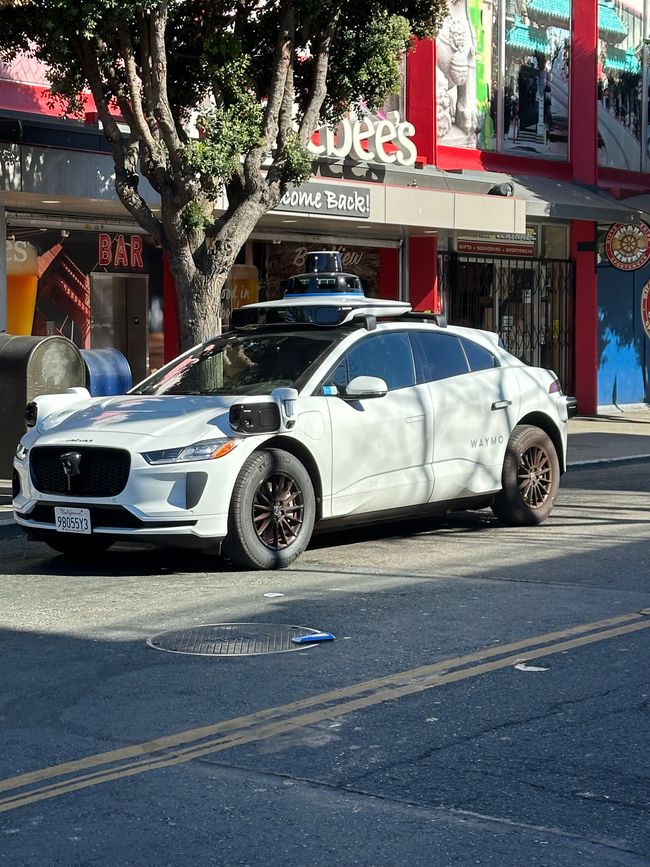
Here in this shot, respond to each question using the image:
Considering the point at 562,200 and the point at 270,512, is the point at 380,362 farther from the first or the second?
the point at 562,200

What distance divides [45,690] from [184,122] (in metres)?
11.0

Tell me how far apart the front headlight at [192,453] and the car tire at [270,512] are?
0.73 feet

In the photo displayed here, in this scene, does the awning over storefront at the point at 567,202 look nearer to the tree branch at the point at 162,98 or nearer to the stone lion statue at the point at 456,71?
the stone lion statue at the point at 456,71

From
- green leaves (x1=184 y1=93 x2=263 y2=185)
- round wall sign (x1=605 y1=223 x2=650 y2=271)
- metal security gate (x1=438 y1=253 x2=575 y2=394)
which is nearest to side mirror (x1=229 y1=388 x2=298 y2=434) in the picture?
green leaves (x1=184 y1=93 x2=263 y2=185)

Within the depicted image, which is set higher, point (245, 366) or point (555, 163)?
point (555, 163)

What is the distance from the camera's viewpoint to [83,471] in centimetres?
946

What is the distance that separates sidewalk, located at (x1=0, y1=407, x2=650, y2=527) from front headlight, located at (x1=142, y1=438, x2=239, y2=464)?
11.2 feet

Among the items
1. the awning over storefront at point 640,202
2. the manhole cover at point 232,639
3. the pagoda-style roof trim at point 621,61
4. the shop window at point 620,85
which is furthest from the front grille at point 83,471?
the pagoda-style roof trim at point 621,61

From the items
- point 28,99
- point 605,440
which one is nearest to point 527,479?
point 28,99

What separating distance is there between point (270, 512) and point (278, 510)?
0.06 m

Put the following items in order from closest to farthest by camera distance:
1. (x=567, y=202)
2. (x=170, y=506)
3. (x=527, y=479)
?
(x=170, y=506)
(x=527, y=479)
(x=567, y=202)

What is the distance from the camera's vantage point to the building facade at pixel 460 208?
18531 mm

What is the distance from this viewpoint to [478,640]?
7289mm

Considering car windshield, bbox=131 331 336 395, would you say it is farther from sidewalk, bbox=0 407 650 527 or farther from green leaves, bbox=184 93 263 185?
green leaves, bbox=184 93 263 185
